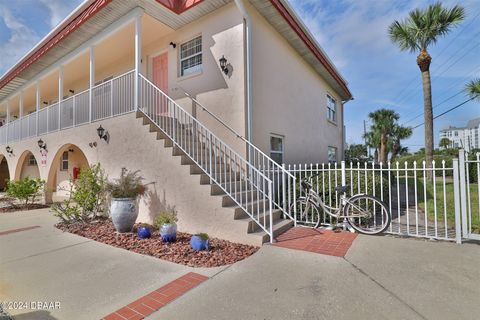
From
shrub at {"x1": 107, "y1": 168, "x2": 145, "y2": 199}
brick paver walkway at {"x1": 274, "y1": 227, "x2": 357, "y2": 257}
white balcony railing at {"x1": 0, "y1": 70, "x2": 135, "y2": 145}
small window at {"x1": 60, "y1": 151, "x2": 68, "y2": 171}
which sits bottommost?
brick paver walkway at {"x1": 274, "y1": 227, "x2": 357, "y2": 257}

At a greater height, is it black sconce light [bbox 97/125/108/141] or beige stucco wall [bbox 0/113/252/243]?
black sconce light [bbox 97/125/108/141]

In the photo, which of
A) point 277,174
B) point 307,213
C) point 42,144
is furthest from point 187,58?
point 42,144

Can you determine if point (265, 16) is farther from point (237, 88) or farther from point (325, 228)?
point (325, 228)

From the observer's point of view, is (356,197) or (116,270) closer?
(116,270)

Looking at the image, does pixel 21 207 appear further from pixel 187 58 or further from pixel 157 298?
pixel 157 298

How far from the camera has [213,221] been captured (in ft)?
17.3

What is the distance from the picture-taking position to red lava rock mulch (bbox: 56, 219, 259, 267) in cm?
420

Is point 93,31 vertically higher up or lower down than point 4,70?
lower down

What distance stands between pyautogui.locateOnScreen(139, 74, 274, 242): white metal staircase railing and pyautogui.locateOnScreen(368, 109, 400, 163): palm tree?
93.5ft

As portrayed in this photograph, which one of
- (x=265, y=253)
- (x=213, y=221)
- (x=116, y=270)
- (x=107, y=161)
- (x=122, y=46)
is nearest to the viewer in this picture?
(x=116, y=270)

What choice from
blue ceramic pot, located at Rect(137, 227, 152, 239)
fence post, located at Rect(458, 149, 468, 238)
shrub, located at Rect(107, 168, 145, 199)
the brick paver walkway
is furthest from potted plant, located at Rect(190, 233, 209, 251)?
fence post, located at Rect(458, 149, 468, 238)

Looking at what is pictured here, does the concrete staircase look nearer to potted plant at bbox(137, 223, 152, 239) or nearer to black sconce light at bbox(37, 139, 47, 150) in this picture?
potted plant at bbox(137, 223, 152, 239)

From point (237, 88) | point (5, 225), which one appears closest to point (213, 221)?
point (237, 88)

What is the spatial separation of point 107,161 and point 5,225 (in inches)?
124
